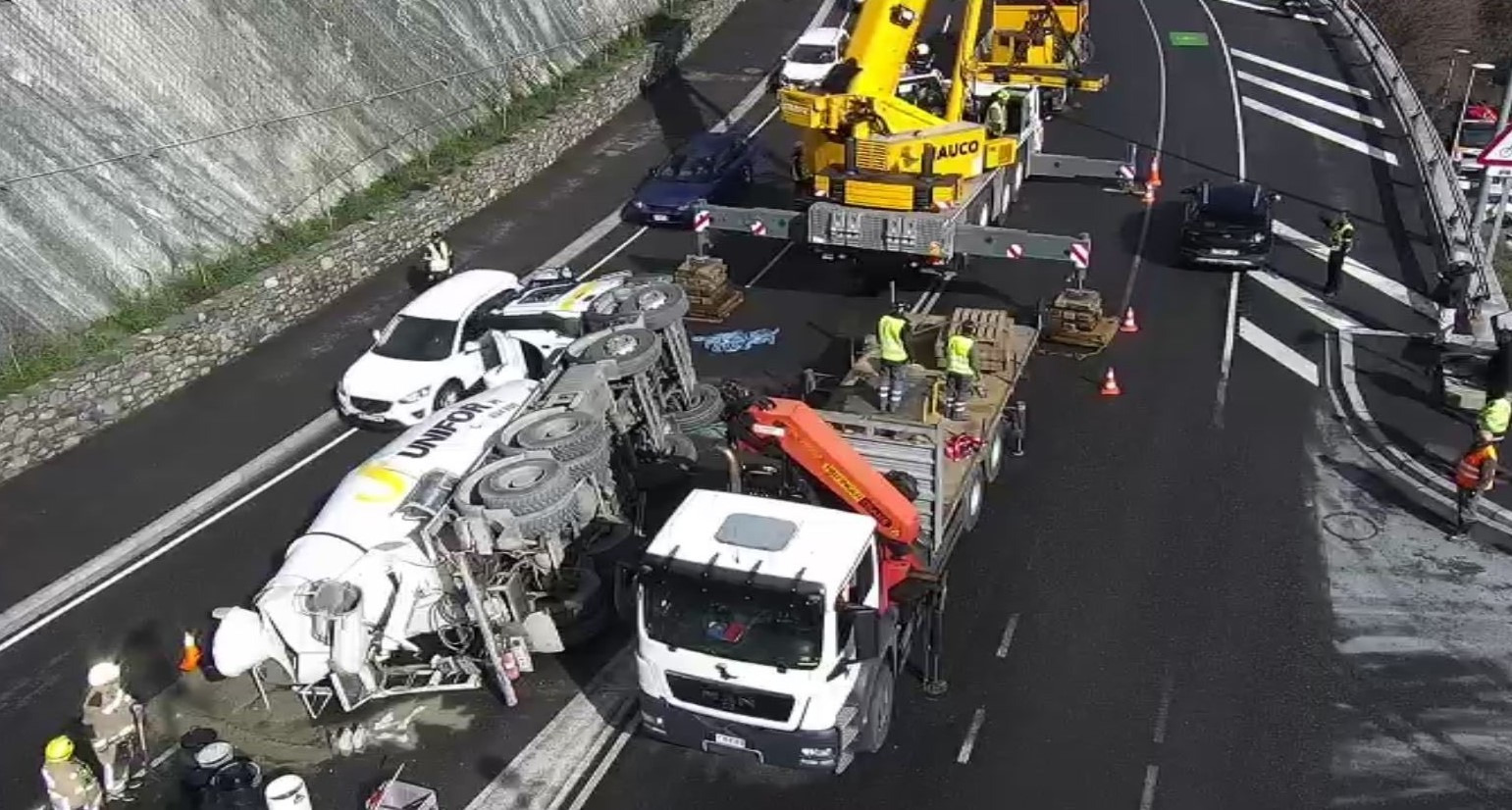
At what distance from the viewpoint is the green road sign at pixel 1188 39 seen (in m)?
Answer: 41.2

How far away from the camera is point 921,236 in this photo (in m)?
20.7

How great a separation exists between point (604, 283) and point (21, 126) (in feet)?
36.1

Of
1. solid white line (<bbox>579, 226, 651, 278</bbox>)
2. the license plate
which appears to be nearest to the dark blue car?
solid white line (<bbox>579, 226, 651, 278</bbox>)

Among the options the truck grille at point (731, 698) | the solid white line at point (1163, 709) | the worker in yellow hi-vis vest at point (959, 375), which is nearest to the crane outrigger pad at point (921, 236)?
the worker in yellow hi-vis vest at point (959, 375)

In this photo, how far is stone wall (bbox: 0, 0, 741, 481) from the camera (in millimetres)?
19016

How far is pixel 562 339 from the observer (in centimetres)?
1934

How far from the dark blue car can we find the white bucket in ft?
56.0

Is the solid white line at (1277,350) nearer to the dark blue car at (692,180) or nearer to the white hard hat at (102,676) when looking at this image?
the dark blue car at (692,180)

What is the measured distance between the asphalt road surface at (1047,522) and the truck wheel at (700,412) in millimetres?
2778

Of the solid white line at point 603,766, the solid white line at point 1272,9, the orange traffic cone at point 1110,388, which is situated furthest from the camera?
the solid white line at point 1272,9

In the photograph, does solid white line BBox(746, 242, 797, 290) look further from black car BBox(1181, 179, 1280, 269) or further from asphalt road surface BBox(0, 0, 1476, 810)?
black car BBox(1181, 179, 1280, 269)

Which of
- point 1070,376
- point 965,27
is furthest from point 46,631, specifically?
point 965,27

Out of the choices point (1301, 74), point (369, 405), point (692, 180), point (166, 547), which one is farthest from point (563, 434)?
point (1301, 74)

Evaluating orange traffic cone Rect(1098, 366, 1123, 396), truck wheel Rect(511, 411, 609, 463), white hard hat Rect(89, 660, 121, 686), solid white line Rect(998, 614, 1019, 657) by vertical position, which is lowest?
solid white line Rect(998, 614, 1019, 657)
